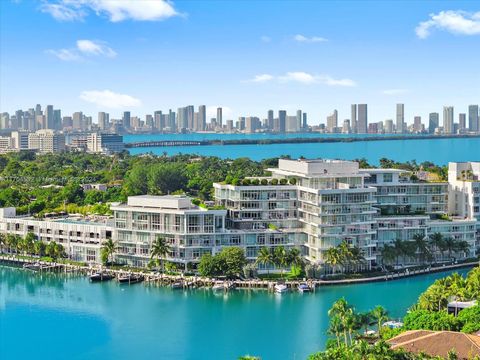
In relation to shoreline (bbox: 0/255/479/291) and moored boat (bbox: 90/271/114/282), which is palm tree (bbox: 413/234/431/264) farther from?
moored boat (bbox: 90/271/114/282)

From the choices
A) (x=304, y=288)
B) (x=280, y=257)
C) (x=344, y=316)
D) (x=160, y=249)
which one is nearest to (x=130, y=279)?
(x=160, y=249)

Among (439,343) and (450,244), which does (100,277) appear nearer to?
(450,244)

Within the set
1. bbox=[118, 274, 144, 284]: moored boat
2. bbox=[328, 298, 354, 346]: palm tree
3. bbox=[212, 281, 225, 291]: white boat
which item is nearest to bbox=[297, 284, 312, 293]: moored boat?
bbox=[212, 281, 225, 291]: white boat

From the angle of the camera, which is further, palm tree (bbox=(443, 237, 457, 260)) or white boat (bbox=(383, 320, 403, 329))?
palm tree (bbox=(443, 237, 457, 260))

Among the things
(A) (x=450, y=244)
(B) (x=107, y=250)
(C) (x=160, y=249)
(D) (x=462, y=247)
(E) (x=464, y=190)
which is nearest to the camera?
(C) (x=160, y=249)

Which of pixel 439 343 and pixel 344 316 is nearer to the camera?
pixel 439 343

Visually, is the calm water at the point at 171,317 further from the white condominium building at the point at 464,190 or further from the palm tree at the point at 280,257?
the white condominium building at the point at 464,190
